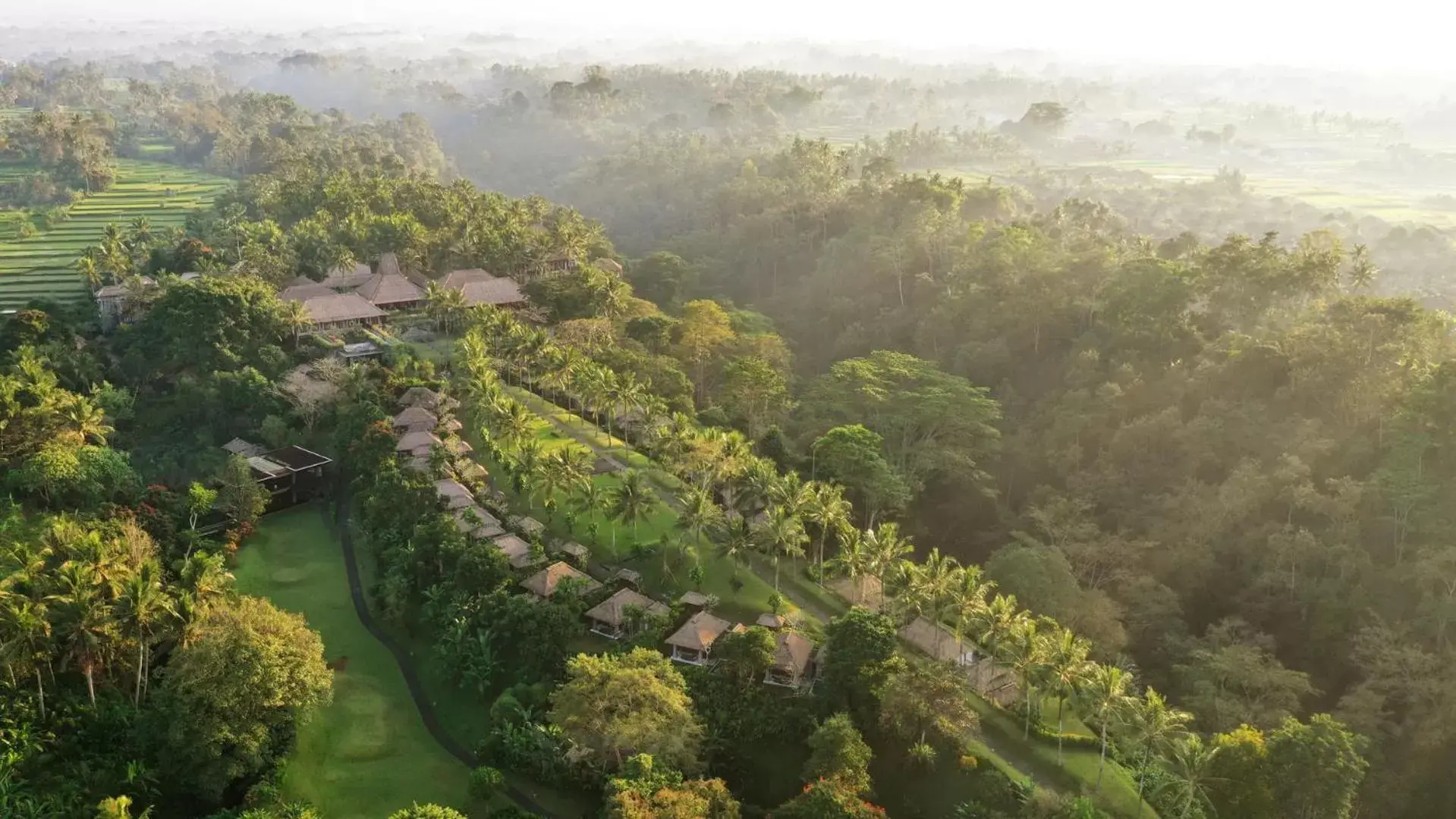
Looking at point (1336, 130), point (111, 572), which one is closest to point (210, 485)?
point (111, 572)

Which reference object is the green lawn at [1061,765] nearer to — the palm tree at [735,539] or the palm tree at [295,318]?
the palm tree at [735,539]

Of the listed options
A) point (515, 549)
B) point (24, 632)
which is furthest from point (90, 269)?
point (515, 549)

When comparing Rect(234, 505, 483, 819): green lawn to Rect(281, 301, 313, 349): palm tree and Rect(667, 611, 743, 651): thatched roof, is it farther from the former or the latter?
Rect(281, 301, 313, 349): palm tree

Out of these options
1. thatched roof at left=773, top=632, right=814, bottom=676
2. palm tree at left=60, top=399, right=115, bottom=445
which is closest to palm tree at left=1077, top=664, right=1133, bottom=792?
thatched roof at left=773, top=632, right=814, bottom=676

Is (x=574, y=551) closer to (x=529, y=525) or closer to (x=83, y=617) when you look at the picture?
(x=529, y=525)

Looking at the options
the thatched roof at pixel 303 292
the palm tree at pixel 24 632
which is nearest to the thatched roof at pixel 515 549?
the palm tree at pixel 24 632
